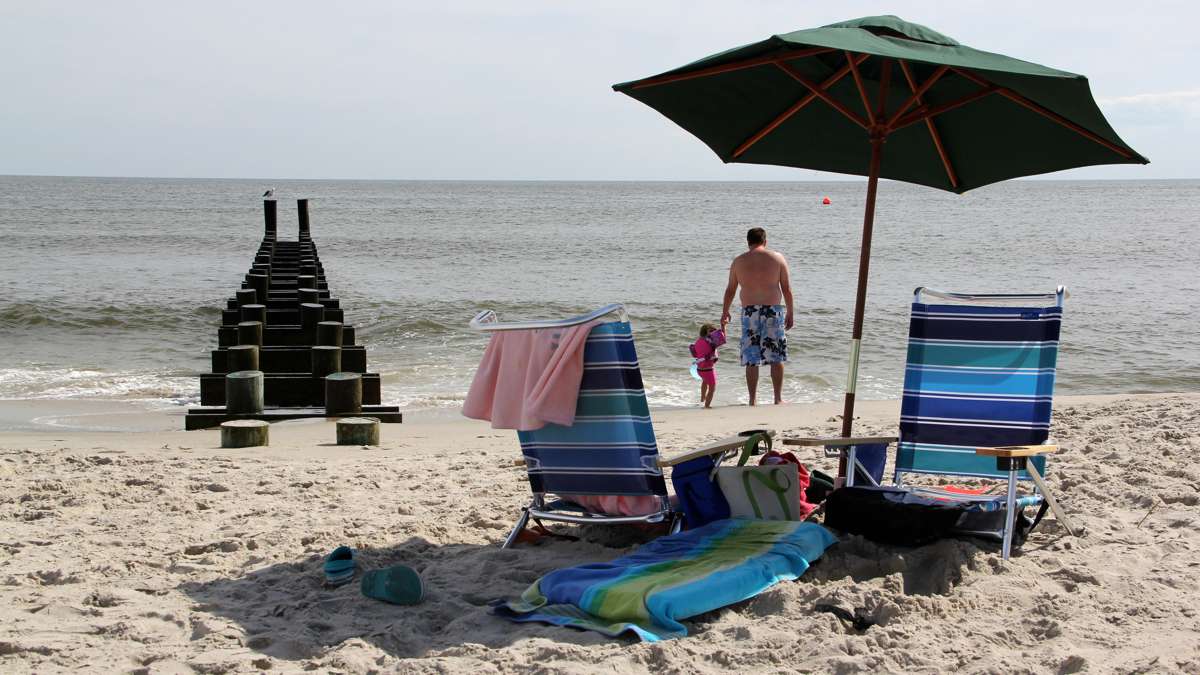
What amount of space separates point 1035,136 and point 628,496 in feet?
7.63

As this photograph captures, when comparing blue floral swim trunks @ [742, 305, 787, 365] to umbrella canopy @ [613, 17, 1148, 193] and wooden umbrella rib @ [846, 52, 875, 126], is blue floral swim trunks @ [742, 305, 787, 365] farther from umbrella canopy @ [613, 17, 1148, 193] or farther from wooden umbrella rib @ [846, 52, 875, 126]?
wooden umbrella rib @ [846, 52, 875, 126]

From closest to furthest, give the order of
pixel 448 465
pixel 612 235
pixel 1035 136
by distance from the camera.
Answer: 1. pixel 1035 136
2. pixel 448 465
3. pixel 612 235

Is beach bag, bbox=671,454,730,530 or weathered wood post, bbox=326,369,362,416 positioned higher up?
beach bag, bbox=671,454,730,530

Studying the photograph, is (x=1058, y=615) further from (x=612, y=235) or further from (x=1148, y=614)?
(x=612, y=235)

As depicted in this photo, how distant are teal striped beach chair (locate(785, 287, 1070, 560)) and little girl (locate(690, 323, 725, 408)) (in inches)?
174

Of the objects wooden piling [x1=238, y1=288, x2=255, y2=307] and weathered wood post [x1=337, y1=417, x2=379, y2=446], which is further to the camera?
wooden piling [x1=238, y1=288, x2=255, y2=307]

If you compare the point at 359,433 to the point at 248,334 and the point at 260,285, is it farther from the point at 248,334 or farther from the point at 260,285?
the point at 260,285

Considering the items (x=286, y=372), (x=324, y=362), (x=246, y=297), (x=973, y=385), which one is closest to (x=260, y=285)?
(x=246, y=297)

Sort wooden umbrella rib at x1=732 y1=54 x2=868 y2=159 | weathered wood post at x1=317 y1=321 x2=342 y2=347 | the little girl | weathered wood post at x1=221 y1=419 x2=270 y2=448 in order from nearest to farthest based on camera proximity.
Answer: wooden umbrella rib at x1=732 y1=54 x2=868 y2=159 → weathered wood post at x1=221 y1=419 x2=270 y2=448 → the little girl → weathered wood post at x1=317 y1=321 x2=342 y2=347

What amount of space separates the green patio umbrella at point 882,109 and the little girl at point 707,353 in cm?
375

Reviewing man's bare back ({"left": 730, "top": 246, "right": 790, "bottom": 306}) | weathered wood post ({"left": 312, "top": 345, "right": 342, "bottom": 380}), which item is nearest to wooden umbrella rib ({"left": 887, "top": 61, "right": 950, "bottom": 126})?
man's bare back ({"left": 730, "top": 246, "right": 790, "bottom": 306})

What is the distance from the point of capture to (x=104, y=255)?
1251 inches

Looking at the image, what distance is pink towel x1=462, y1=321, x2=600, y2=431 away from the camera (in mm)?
3953

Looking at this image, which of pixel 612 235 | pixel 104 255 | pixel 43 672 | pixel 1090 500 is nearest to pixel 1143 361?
pixel 1090 500
